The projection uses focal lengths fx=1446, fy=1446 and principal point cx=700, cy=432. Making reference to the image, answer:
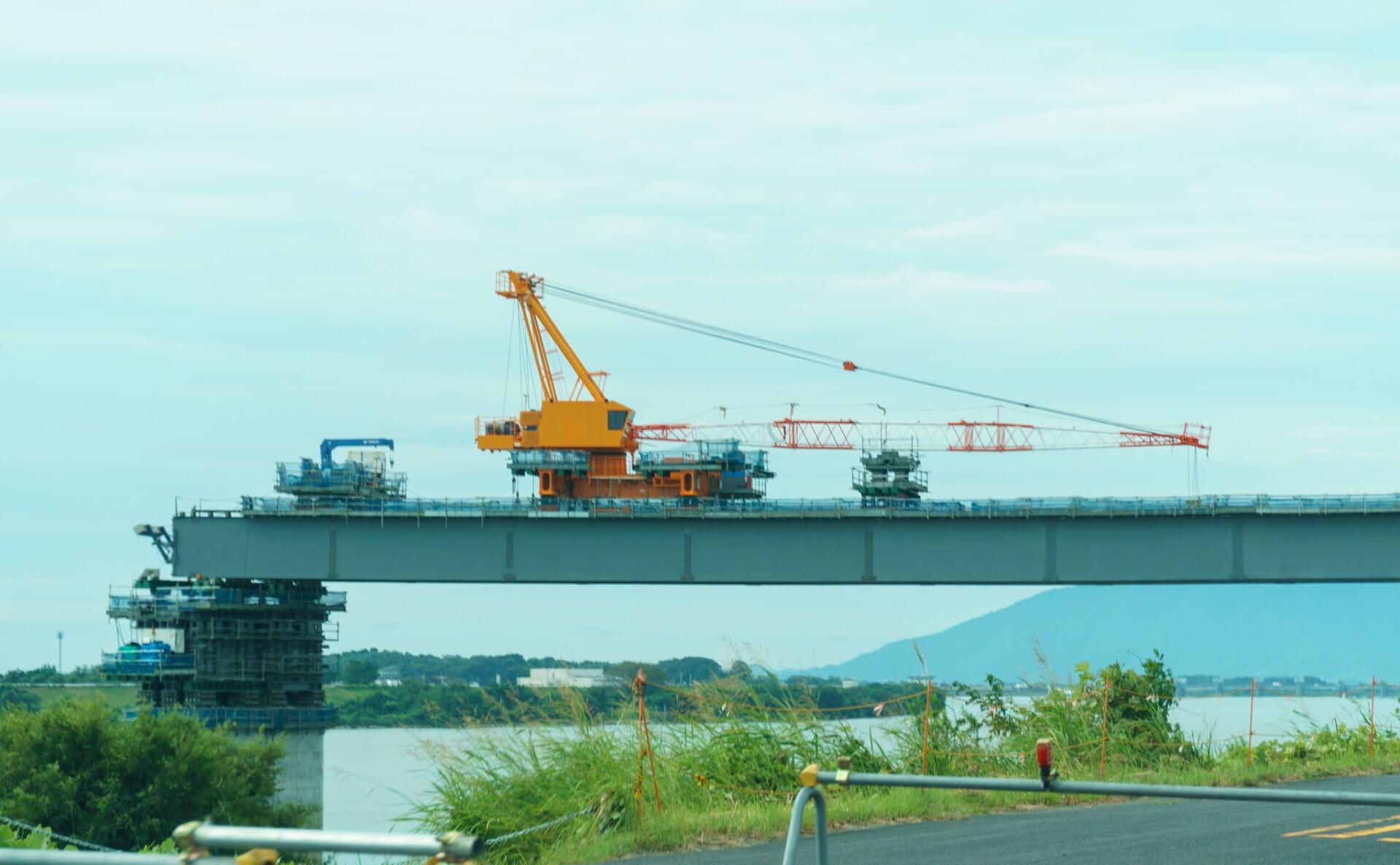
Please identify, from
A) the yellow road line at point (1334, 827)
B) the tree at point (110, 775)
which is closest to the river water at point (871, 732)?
the yellow road line at point (1334, 827)

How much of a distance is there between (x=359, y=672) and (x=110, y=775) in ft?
174

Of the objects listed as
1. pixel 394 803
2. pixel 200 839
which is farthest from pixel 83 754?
pixel 200 839

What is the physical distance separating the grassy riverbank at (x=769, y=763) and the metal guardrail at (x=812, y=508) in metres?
32.7

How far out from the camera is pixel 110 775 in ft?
144

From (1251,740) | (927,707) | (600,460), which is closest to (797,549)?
(600,460)

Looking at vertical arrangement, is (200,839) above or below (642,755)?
above

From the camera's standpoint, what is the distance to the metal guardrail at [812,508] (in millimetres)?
52500

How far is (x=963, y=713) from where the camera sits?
19.4 m

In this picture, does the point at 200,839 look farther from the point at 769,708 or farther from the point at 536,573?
the point at 536,573

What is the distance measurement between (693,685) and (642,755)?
1.94 meters

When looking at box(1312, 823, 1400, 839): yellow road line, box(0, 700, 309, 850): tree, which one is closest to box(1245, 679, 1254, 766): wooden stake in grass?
box(1312, 823, 1400, 839): yellow road line

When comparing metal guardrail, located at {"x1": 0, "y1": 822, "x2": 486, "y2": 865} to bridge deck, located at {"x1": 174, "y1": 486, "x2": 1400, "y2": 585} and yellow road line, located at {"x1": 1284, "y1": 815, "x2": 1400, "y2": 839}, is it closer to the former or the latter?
yellow road line, located at {"x1": 1284, "y1": 815, "x2": 1400, "y2": 839}

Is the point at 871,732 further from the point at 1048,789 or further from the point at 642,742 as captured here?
the point at 1048,789

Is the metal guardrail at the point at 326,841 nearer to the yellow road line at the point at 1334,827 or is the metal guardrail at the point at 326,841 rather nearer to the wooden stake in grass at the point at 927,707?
the yellow road line at the point at 1334,827
